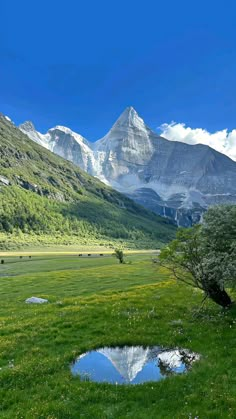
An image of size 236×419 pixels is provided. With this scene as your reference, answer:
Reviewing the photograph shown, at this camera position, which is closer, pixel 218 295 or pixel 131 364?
pixel 131 364

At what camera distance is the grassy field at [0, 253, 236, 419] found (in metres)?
13.4

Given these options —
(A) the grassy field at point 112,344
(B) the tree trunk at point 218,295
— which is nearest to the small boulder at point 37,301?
(A) the grassy field at point 112,344

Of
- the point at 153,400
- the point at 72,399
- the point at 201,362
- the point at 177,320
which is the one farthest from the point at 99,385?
the point at 177,320

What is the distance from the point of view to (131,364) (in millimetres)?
18859

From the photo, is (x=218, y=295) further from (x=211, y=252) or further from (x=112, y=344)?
(x=112, y=344)

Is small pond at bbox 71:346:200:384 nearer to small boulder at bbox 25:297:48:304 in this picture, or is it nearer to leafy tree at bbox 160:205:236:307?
leafy tree at bbox 160:205:236:307

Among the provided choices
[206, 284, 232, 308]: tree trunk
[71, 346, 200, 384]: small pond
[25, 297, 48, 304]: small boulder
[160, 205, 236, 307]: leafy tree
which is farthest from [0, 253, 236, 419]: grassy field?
[25, 297, 48, 304]: small boulder

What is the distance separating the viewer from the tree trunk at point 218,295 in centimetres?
2684

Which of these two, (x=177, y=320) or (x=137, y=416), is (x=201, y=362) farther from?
(x=177, y=320)

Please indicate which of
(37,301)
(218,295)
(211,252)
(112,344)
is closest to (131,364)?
(112,344)

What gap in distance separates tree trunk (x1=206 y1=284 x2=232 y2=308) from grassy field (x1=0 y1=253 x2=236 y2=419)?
1.06 m

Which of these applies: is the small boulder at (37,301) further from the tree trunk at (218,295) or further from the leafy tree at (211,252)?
the tree trunk at (218,295)

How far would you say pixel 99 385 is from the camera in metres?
15.7

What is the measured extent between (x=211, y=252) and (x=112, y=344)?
9.73 meters
